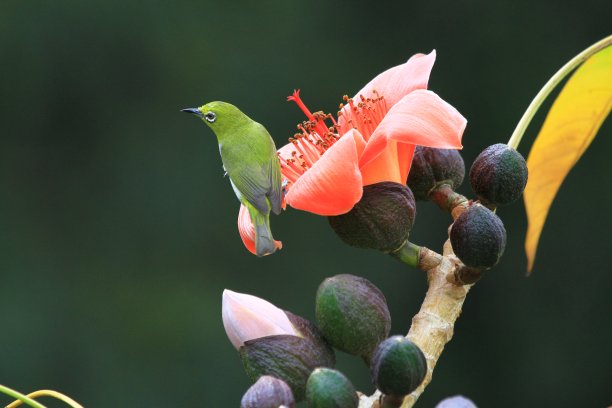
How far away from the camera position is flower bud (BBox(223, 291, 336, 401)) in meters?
0.93

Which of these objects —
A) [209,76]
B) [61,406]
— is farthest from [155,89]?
[61,406]

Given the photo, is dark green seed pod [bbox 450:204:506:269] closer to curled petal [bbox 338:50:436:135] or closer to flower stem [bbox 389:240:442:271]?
flower stem [bbox 389:240:442:271]

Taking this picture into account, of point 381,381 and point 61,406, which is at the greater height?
point 381,381

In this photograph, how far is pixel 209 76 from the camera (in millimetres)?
5430

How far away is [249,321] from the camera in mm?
953

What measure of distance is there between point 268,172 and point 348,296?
315 millimetres

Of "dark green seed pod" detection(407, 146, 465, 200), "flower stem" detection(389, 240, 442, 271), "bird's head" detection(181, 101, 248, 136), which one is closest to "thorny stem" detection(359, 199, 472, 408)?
"flower stem" detection(389, 240, 442, 271)

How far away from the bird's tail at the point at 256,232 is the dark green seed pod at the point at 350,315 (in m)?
0.15

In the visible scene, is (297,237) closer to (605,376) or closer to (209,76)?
(209,76)

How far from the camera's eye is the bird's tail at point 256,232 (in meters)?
1.11

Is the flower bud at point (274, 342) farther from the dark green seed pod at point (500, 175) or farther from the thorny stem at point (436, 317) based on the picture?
the dark green seed pod at point (500, 175)

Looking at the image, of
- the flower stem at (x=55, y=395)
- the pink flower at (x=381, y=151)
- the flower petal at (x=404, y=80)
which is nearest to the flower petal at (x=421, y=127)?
the pink flower at (x=381, y=151)

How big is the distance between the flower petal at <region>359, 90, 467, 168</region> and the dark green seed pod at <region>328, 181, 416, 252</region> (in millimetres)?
39

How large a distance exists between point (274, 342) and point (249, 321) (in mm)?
32
